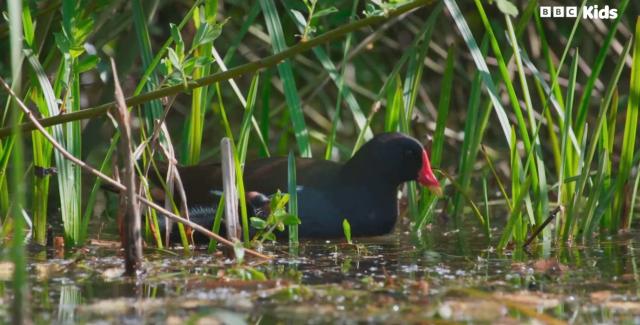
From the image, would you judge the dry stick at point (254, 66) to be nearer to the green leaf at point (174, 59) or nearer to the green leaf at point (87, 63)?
the green leaf at point (174, 59)

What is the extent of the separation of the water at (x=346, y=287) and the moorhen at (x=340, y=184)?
2.08ft

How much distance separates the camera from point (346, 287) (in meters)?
3.17

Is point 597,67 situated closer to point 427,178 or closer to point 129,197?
point 427,178

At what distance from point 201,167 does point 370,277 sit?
1.58m

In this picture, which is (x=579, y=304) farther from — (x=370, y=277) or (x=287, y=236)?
(x=287, y=236)

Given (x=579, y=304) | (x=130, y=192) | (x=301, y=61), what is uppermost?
(x=301, y=61)

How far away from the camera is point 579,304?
298cm

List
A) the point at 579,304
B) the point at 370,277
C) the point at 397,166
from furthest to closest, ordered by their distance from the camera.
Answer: the point at 397,166 < the point at 370,277 < the point at 579,304

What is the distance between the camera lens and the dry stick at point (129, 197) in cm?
312

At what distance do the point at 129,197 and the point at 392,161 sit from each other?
6.21 ft

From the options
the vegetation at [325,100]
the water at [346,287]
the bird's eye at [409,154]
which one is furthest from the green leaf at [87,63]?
the bird's eye at [409,154]

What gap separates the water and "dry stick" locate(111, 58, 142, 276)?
0.17 feet

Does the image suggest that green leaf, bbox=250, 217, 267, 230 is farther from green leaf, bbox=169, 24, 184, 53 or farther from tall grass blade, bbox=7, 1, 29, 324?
tall grass blade, bbox=7, 1, 29, 324

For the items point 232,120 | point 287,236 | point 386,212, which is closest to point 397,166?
point 386,212
